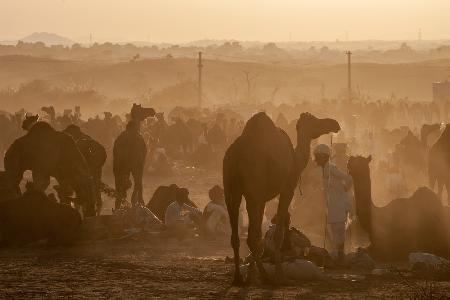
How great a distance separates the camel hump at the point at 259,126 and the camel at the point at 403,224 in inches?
85.9

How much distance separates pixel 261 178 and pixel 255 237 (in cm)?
65

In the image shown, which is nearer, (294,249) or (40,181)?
(294,249)

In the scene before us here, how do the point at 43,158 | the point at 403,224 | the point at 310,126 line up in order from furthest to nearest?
1. the point at 43,158
2. the point at 403,224
3. the point at 310,126

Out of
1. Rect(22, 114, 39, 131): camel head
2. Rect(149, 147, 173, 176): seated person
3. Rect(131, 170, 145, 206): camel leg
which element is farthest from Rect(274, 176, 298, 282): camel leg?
Rect(149, 147, 173, 176): seated person

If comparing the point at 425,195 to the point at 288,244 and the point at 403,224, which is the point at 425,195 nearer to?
the point at 403,224

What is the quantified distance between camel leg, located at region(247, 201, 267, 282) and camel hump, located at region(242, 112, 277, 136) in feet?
2.51

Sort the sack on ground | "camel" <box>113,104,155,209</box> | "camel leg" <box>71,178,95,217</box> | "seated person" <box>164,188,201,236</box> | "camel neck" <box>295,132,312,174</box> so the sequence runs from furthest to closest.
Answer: "camel" <box>113,104,155,209</box> < "seated person" <box>164,188,201,236</box> < "camel leg" <box>71,178,95,217</box> < "camel neck" <box>295,132,312,174</box> < the sack on ground

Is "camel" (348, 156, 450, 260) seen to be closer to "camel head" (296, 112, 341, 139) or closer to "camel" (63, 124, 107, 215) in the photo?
"camel head" (296, 112, 341, 139)

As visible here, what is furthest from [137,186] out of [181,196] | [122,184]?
[181,196]

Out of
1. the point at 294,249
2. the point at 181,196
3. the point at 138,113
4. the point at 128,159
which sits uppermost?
the point at 138,113

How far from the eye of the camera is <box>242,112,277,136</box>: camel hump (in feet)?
34.8

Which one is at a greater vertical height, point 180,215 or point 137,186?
point 137,186

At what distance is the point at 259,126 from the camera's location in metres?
10.6

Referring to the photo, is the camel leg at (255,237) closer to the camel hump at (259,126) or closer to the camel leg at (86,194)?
the camel hump at (259,126)
